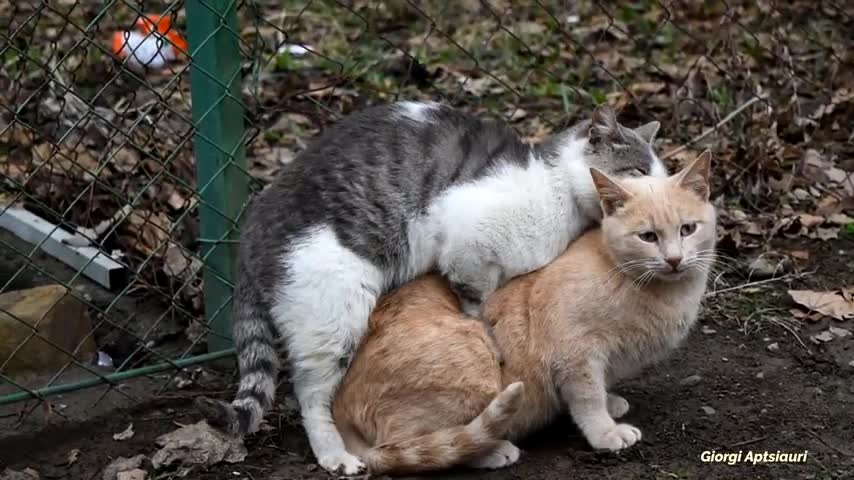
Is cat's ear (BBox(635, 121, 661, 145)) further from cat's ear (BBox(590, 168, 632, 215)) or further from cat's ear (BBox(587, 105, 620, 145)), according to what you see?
cat's ear (BBox(590, 168, 632, 215))

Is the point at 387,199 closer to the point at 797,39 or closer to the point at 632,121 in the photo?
the point at 632,121

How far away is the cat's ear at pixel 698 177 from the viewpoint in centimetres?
346

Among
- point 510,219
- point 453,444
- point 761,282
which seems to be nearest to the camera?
point 453,444

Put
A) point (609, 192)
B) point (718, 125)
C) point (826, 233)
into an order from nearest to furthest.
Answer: point (609, 192), point (826, 233), point (718, 125)

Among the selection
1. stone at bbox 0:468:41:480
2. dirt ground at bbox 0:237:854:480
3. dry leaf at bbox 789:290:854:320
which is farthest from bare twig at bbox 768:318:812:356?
stone at bbox 0:468:41:480

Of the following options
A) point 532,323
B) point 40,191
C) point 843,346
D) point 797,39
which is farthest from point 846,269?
point 40,191

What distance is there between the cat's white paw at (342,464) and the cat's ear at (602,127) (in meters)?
1.40

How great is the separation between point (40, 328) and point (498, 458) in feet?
5.76

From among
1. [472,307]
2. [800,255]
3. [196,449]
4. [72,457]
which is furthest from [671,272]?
[72,457]

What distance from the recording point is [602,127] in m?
3.80

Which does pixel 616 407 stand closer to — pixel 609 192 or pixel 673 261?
pixel 673 261

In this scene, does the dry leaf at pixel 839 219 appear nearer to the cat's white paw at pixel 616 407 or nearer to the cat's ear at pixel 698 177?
the cat's ear at pixel 698 177

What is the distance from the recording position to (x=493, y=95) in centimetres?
608

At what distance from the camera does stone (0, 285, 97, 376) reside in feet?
12.7
